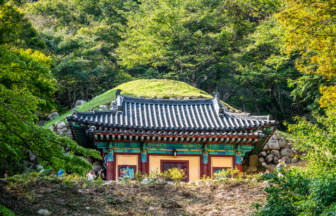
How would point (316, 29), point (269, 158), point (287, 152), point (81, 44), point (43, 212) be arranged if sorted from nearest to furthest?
point (43, 212) < point (316, 29) < point (269, 158) < point (287, 152) < point (81, 44)

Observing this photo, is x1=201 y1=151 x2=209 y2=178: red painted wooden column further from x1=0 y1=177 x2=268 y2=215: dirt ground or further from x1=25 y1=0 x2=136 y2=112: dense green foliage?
x1=25 y1=0 x2=136 y2=112: dense green foliage

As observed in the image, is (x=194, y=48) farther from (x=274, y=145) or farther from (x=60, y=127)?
(x=60, y=127)

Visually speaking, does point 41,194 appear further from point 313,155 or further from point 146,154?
point 313,155

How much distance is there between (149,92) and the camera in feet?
73.5

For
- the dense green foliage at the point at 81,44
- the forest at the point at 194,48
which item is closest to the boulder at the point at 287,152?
the forest at the point at 194,48

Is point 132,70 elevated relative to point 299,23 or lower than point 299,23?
lower

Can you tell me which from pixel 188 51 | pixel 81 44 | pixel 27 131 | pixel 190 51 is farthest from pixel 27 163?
pixel 190 51

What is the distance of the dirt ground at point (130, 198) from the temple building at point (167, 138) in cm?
263

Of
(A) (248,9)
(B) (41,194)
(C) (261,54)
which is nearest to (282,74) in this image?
(C) (261,54)

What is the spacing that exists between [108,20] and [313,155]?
107 ft

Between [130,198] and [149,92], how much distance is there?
1403cm

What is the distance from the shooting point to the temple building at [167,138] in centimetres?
1231

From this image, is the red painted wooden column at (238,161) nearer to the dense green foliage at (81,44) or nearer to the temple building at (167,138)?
the temple building at (167,138)

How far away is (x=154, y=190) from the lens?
9.56 meters
